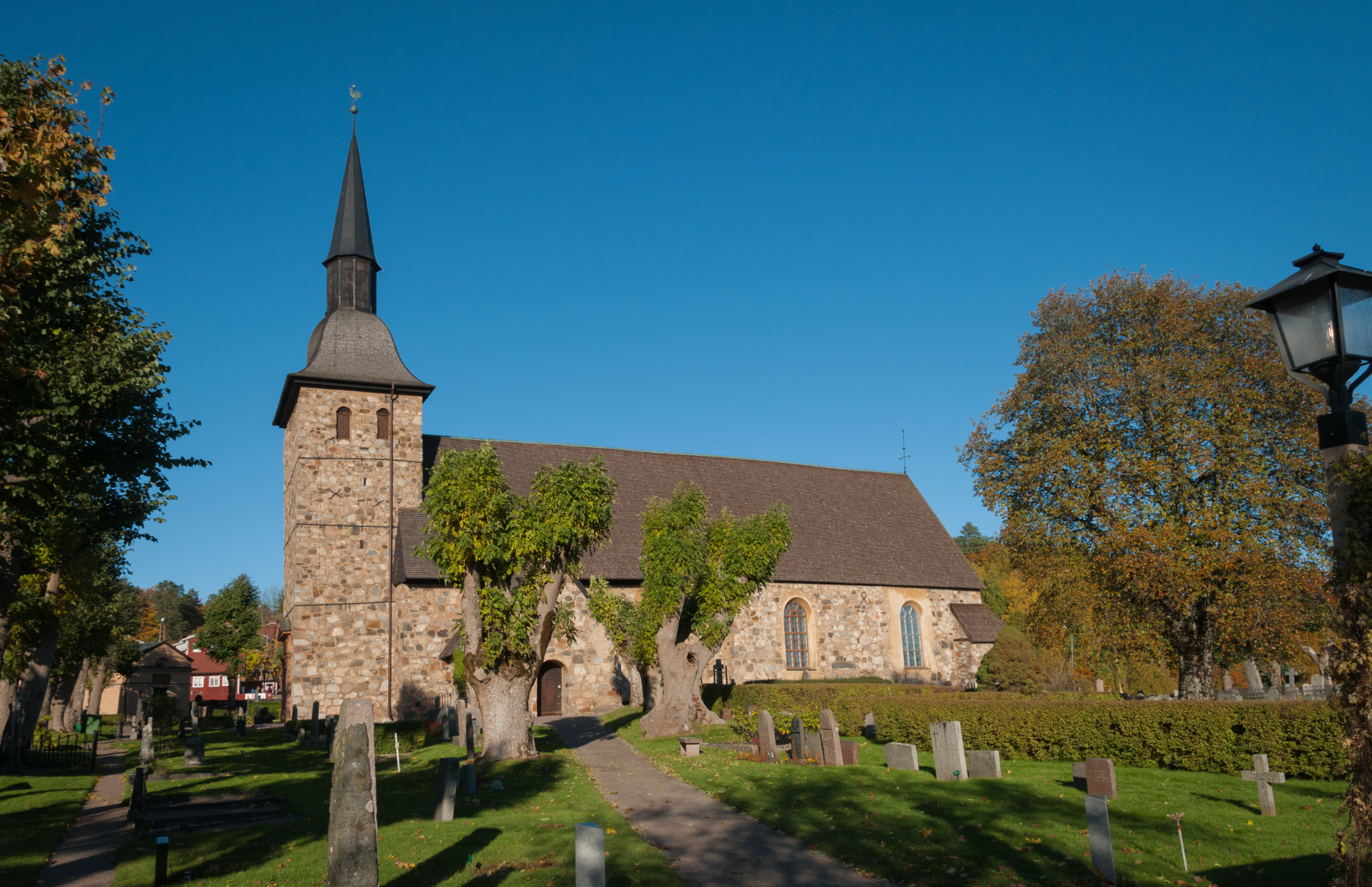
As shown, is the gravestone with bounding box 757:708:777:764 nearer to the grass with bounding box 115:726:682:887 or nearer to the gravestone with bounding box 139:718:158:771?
the grass with bounding box 115:726:682:887

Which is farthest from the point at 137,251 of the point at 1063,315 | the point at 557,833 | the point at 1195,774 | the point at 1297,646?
the point at 1297,646

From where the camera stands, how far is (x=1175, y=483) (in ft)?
72.6

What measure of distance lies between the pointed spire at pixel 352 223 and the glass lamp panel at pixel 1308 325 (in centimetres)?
3272

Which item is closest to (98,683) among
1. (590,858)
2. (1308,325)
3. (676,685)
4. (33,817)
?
(33,817)

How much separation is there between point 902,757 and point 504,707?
8.34 metres

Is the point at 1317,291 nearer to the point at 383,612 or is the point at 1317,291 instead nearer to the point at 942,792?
the point at 942,792

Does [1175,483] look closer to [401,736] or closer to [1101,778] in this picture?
[1101,778]

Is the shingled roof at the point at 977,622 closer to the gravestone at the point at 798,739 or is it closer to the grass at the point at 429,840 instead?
the gravestone at the point at 798,739

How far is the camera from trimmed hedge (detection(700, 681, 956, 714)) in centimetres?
2400

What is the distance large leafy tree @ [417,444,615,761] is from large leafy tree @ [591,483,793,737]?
12.0 ft

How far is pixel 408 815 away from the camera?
1241 cm

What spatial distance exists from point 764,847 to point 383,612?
76.8 feet

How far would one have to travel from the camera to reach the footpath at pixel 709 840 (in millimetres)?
8727

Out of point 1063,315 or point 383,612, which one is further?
point 383,612
